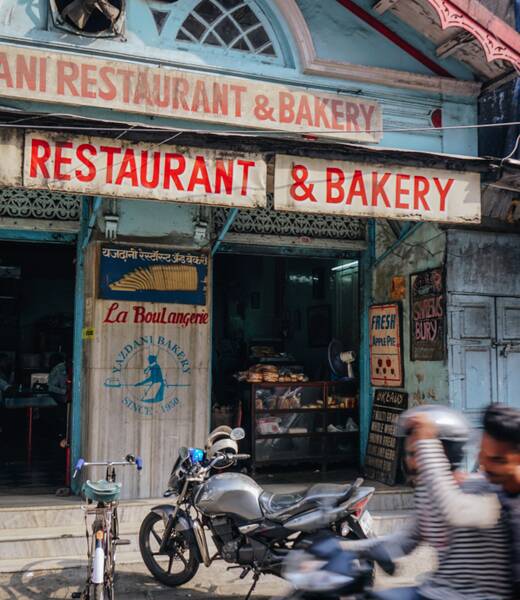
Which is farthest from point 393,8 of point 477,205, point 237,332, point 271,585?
point 237,332

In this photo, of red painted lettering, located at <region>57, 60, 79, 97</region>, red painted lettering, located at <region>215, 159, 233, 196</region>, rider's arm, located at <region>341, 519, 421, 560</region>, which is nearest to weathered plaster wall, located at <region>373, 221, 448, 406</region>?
red painted lettering, located at <region>215, 159, 233, 196</region>

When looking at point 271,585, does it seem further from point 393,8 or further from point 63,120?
point 393,8

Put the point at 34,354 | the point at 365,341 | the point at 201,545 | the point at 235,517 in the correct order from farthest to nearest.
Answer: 1. the point at 34,354
2. the point at 365,341
3. the point at 201,545
4. the point at 235,517

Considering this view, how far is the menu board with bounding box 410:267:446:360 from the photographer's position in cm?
816

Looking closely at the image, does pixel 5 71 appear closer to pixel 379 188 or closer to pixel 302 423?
pixel 379 188

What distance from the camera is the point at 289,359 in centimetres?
1130

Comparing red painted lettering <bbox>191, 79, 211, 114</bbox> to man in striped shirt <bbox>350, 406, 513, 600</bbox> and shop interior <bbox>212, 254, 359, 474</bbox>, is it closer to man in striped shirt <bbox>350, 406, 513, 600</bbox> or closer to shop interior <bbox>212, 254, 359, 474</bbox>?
shop interior <bbox>212, 254, 359, 474</bbox>

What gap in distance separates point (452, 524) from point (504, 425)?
453 millimetres

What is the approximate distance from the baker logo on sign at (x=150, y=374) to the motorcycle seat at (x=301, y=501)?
9.13ft

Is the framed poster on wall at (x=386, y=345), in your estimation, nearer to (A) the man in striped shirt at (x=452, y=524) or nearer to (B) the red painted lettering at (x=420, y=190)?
(B) the red painted lettering at (x=420, y=190)

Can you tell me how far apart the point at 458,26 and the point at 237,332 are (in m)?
8.02

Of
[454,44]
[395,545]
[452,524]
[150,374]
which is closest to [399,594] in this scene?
[395,545]

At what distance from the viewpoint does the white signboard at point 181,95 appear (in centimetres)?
679

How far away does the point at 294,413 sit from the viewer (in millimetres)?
9234
